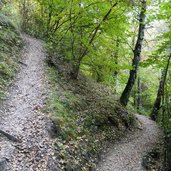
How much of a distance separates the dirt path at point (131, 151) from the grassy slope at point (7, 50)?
467cm

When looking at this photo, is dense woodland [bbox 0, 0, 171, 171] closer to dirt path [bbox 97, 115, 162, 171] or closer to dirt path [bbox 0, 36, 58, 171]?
dirt path [bbox 0, 36, 58, 171]

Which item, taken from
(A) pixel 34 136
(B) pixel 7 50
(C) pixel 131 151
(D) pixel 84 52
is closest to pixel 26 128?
(A) pixel 34 136

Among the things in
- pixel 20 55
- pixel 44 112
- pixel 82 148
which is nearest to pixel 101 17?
pixel 20 55

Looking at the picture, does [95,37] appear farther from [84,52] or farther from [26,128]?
[26,128]

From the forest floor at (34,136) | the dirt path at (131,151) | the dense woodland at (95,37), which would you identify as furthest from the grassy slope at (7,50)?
the dirt path at (131,151)

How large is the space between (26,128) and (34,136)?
1.38ft

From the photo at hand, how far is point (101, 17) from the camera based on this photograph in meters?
11.1

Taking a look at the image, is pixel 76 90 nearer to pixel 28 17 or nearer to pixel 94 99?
pixel 94 99

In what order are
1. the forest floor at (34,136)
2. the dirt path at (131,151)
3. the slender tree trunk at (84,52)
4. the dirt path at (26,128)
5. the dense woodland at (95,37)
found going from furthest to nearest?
the slender tree trunk at (84,52) < the dense woodland at (95,37) < the dirt path at (131,151) < the forest floor at (34,136) < the dirt path at (26,128)

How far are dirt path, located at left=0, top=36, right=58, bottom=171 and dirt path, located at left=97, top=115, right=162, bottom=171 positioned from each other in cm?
237

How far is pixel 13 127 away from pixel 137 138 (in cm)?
667

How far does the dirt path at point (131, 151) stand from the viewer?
839 centimetres

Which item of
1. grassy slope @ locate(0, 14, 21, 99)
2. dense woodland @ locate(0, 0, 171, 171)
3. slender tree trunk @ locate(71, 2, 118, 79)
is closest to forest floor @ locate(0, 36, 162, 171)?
grassy slope @ locate(0, 14, 21, 99)

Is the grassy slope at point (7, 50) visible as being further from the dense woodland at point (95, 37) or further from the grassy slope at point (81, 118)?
the grassy slope at point (81, 118)
